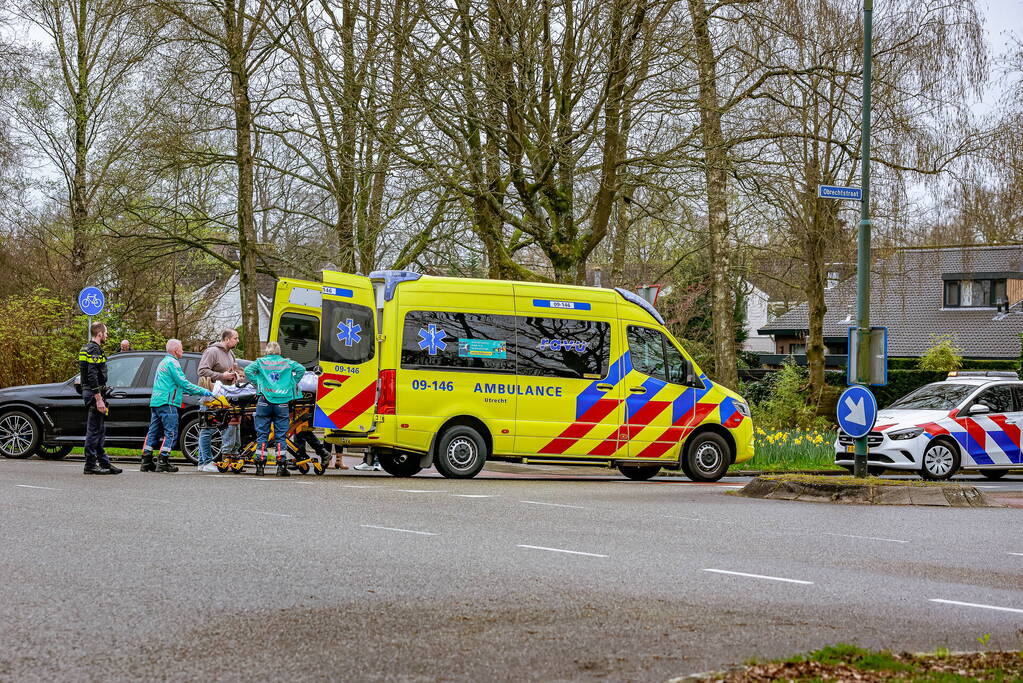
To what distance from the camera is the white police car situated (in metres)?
18.5

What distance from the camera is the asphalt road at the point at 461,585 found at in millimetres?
5812

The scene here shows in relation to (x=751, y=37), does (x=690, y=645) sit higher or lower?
lower

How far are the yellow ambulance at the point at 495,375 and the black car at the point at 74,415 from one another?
2.27 metres

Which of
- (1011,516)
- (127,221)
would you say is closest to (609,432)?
(1011,516)

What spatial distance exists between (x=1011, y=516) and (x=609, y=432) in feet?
17.4

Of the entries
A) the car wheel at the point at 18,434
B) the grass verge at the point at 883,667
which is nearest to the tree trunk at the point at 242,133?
the car wheel at the point at 18,434

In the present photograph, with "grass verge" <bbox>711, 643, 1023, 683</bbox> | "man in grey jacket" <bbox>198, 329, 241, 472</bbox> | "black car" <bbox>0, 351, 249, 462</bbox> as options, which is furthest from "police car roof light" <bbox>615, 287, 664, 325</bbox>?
"grass verge" <bbox>711, 643, 1023, 683</bbox>

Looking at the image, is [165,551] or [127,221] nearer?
[165,551]

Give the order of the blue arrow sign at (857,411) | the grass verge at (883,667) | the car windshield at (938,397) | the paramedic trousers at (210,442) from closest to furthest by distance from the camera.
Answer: the grass verge at (883,667) → the blue arrow sign at (857,411) → the paramedic trousers at (210,442) → the car windshield at (938,397)

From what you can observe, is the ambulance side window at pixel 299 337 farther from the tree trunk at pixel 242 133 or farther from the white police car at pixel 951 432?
the white police car at pixel 951 432

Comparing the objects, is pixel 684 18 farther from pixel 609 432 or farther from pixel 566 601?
pixel 566 601

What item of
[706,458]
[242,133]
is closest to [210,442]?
[706,458]

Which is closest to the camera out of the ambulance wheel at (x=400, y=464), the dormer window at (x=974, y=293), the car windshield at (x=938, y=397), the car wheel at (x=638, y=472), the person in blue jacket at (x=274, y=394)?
the person in blue jacket at (x=274, y=394)

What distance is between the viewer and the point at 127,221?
26984mm
